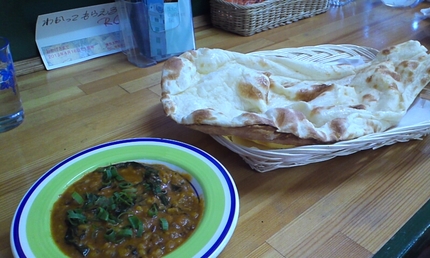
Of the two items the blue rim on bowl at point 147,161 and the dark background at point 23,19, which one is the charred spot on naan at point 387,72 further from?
the dark background at point 23,19

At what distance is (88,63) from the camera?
136 centimetres

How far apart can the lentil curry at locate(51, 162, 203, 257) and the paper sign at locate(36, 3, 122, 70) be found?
751mm

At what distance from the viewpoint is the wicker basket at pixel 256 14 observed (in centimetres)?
151

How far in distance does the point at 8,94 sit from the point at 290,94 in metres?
0.70

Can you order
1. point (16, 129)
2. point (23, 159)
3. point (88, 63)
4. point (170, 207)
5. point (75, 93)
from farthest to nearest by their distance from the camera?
point (88, 63)
point (75, 93)
point (16, 129)
point (23, 159)
point (170, 207)

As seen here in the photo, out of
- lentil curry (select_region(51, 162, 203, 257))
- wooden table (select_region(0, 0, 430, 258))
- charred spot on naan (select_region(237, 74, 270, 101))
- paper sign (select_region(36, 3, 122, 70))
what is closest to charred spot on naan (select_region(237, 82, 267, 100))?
charred spot on naan (select_region(237, 74, 270, 101))

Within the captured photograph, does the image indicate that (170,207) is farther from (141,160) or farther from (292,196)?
(292,196)

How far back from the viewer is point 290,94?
3.13ft

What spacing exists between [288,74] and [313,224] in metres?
0.48

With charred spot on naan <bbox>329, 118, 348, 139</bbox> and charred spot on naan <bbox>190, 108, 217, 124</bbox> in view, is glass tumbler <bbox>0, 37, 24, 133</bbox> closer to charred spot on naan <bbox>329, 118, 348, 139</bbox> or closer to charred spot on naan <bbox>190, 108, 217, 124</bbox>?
charred spot on naan <bbox>190, 108, 217, 124</bbox>

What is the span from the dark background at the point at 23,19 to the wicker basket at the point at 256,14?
1.86 ft

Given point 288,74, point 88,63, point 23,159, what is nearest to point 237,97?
point 288,74

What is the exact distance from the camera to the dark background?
121cm

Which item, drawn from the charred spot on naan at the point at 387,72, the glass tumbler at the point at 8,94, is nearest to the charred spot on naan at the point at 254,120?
the charred spot on naan at the point at 387,72
